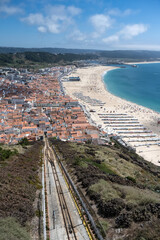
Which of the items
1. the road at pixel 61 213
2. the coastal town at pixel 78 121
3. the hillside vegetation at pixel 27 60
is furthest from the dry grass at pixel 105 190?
the hillside vegetation at pixel 27 60

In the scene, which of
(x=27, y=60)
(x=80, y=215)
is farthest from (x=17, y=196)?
(x=27, y=60)

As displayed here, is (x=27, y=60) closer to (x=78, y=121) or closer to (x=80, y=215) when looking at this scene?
(x=78, y=121)

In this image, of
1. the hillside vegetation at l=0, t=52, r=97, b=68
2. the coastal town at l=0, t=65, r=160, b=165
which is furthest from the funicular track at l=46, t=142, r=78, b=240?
the hillside vegetation at l=0, t=52, r=97, b=68

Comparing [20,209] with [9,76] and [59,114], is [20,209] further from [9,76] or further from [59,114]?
[9,76]

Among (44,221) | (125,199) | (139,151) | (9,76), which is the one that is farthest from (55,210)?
(9,76)

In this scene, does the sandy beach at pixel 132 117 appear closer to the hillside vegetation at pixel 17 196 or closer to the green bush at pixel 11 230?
the hillside vegetation at pixel 17 196

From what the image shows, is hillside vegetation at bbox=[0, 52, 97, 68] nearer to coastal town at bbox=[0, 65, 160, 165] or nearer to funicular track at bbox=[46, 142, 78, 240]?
coastal town at bbox=[0, 65, 160, 165]

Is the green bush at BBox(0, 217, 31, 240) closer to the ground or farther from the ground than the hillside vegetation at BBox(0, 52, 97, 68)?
closer to the ground
